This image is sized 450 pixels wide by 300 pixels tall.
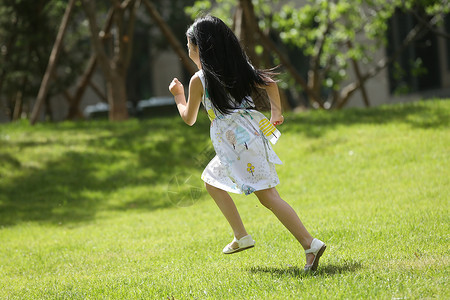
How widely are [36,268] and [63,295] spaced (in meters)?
1.34

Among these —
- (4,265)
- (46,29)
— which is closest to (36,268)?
(4,265)

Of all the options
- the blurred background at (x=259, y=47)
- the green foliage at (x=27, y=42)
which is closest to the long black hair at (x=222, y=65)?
the blurred background at (x=259, y=47)

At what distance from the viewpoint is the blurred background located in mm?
13125

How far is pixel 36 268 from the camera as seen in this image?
5.15 metres

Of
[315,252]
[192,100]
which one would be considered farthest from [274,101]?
[315,252]

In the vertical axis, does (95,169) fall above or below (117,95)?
below

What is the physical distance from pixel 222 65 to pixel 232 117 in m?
0.36

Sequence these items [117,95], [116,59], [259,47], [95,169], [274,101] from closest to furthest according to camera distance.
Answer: [274,101] → [95,169] → [117,95] → [116,59] → [259,47]

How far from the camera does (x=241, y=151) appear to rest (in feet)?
13.1

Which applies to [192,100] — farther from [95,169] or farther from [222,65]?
[95,169]

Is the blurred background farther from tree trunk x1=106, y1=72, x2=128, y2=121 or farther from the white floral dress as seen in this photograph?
the white floral dress

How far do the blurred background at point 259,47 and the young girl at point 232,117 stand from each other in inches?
133

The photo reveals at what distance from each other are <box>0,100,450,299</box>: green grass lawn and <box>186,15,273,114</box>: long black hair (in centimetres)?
122

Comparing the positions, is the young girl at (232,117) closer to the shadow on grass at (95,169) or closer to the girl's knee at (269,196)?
the girl's knee at (269,196)
